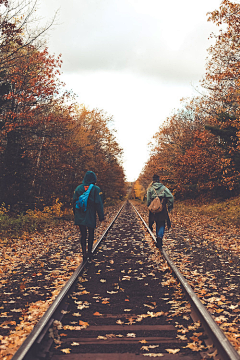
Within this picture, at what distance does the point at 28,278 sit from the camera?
6.69m

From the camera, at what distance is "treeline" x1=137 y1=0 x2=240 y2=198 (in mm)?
16875

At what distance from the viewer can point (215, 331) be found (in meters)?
3.52

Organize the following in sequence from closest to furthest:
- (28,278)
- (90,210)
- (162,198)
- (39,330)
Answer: (39,330) → (28,278) → (90,210) → (162,198)

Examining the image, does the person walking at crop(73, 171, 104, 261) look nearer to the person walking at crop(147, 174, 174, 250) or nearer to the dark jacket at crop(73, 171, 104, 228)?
the dark jacket at crop(73, 171, 104, 228)

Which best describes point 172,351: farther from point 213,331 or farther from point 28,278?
point 28,278

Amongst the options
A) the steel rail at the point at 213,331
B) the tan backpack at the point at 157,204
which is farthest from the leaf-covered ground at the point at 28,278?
the tan backpack at the point at 157,204

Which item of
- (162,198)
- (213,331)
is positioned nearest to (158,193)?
(162,198)

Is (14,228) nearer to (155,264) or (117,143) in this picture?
(155,264)

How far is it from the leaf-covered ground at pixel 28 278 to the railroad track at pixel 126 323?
31 cm

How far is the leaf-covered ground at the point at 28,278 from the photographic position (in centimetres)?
406

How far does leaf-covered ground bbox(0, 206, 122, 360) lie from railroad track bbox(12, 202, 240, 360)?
0.31 meters

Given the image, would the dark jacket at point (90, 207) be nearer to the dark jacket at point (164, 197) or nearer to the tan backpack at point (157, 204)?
the tan backpack at point (157, 204)

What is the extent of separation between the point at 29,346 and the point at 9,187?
16651 millimetres

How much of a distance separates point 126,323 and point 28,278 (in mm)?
3222
